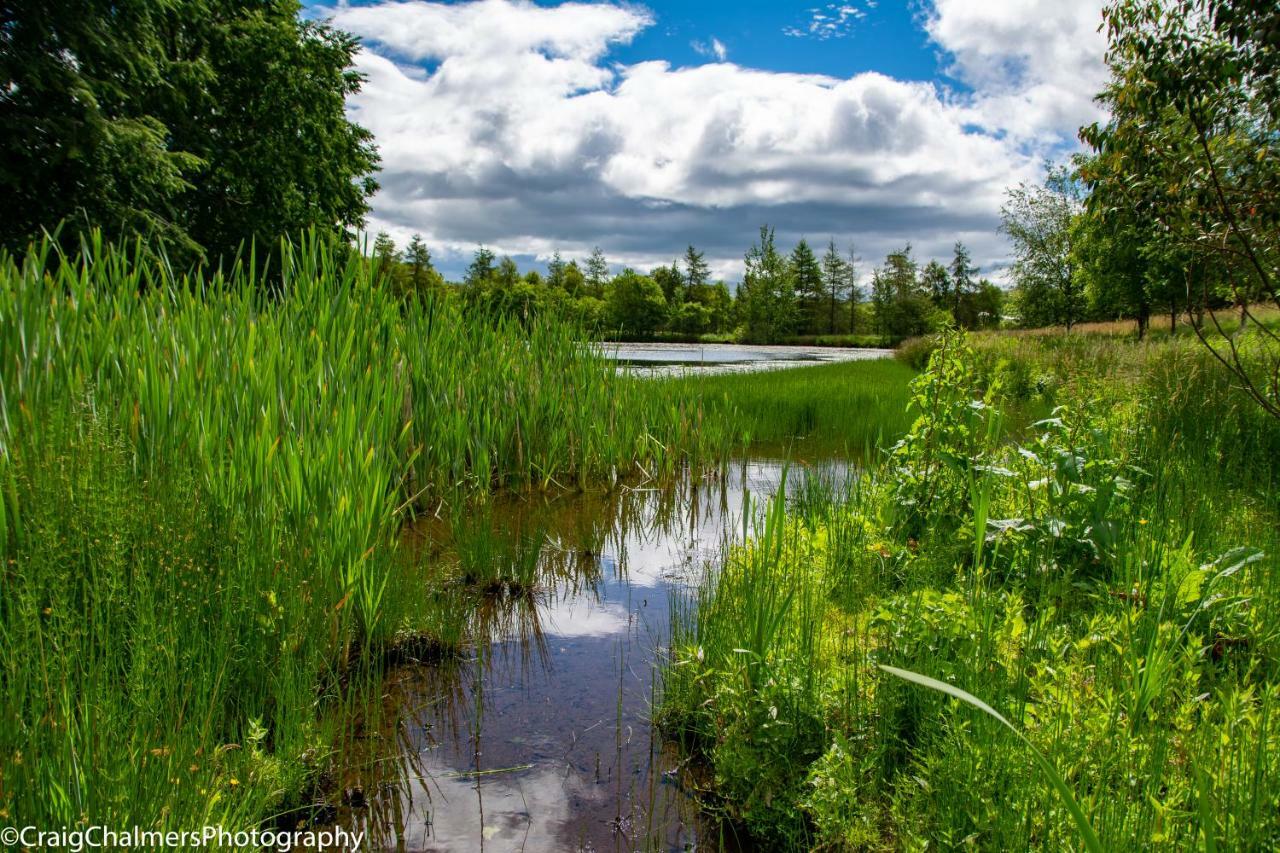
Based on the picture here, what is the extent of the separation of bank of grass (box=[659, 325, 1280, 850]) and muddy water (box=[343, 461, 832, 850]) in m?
0.22

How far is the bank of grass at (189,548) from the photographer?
1.64 meters

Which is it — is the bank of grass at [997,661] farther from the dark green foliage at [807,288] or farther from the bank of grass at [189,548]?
the dark green foliage at [807,288]

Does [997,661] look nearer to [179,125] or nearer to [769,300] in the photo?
[179,125]

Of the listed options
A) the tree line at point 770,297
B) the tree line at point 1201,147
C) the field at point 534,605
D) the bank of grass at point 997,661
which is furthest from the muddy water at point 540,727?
the tree line at point 770,297

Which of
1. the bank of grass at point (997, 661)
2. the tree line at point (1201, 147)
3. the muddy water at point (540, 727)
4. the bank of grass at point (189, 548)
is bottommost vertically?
the muddy water at point (540, 727)

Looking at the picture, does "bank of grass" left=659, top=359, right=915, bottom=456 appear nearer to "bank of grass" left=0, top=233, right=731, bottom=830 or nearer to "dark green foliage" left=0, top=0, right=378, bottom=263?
"bank of grass" left=0, top=233, right=731, bottom=830

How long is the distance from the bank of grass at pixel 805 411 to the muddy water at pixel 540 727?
14.0 ft

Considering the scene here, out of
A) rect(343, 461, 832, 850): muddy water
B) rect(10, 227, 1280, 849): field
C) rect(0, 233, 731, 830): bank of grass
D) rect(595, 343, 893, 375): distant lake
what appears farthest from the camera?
rect(595, 343, 893, 375): distant lake

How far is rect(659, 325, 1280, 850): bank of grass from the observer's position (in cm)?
185

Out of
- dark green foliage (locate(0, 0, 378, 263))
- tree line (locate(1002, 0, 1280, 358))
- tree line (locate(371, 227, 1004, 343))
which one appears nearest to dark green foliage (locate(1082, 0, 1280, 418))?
tree line (locate(1002, 0, 1280, 358))

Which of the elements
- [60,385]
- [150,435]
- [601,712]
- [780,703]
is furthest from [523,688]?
[60,385]

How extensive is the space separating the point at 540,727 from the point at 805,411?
9056mm

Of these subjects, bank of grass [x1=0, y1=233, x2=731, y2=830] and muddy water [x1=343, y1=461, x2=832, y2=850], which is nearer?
bank of grass [x1=0, y1=233, x2=731, y2=830]

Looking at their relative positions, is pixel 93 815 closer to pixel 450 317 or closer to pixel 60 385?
pixel 60 385
